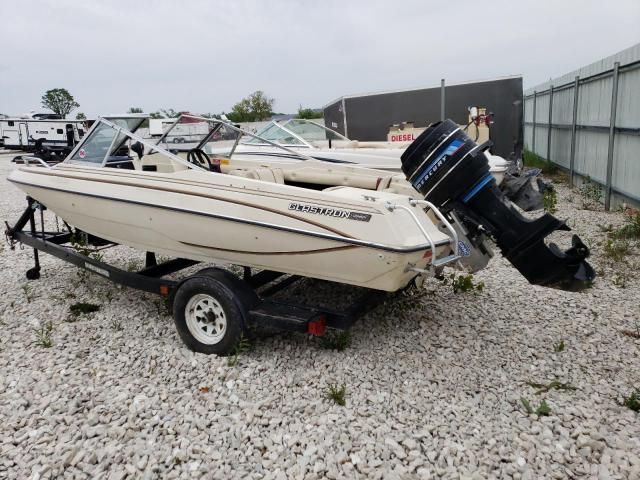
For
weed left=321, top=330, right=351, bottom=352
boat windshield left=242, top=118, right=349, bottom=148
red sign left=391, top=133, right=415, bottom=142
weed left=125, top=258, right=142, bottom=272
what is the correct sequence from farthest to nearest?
red sign left=391, top=133, right=415, bottom=142
boat windshield left=242, top=118, right=349, bottom=148
weed left=125, top=258, right=142, bottom=272
weed left=321, top=330, right=351, bottom=352

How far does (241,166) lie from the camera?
620 centimetres

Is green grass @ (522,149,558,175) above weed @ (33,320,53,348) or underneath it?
above

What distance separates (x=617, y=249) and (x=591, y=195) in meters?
3.77

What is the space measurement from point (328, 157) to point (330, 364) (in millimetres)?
4560

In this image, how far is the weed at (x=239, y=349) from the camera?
3.73 m

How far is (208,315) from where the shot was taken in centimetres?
392

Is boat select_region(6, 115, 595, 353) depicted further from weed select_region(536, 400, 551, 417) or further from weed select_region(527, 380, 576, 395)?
weed select_region(536, 400, 551, 417)

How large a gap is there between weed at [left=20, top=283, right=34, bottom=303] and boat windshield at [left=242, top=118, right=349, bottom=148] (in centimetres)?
392

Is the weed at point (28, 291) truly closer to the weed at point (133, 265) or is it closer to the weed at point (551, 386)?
the weed at point (133, 265)

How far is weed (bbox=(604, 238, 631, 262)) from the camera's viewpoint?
6.04 m

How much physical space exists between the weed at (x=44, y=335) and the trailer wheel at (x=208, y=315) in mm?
1012

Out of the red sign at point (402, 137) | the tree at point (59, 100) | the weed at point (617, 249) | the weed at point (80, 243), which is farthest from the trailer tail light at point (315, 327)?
the tree at point (59, 100)

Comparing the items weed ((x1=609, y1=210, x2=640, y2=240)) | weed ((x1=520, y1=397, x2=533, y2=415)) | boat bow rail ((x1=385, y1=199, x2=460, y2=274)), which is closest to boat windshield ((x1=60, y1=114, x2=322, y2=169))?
boat bow rail ((x1=385, y1=199, x2=460, y2=274))

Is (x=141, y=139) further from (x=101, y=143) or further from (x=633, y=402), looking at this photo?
(x=633, y=402)
